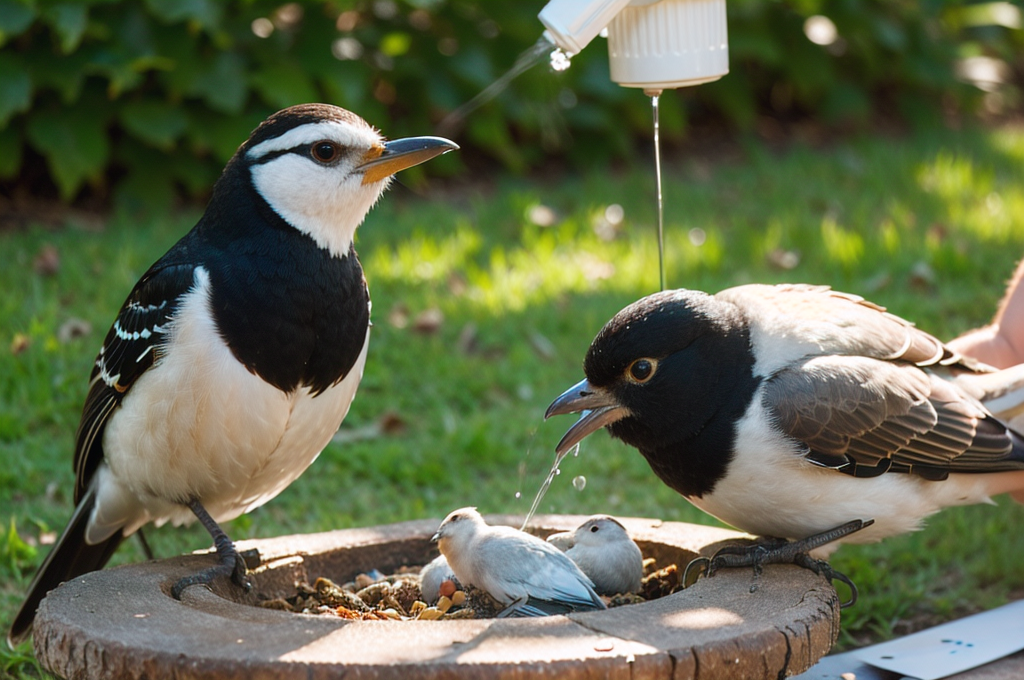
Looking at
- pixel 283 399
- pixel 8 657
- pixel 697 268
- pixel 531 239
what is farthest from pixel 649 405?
pixel 531 239

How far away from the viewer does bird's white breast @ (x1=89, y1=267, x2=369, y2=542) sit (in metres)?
3.49

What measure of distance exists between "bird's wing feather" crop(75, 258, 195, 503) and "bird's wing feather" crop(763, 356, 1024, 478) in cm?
188

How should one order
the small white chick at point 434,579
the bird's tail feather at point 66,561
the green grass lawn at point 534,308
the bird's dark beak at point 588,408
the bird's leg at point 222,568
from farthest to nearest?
1. the green grass lawn at point 534,308
2. the bird's tail feather at point 66,561
3. the small white chick at point 434,579
4. the bird's dark beak at point 588,408
5. the bird's leg at point 222,568

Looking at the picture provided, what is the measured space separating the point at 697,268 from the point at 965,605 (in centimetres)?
289

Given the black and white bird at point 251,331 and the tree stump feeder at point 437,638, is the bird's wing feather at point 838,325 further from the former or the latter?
the black and white bird at point 251,331

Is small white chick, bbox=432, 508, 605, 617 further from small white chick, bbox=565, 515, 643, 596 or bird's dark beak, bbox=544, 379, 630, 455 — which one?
bird's dark beak, bbox=544, 379, 630, 455

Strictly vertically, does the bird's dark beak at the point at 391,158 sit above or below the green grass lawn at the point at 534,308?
above

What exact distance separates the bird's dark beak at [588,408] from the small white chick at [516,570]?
32 centimetres

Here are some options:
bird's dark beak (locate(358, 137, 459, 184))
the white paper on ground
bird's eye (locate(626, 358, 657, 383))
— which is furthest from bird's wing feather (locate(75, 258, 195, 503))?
the white paper on ground

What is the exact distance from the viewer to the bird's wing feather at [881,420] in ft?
11.1

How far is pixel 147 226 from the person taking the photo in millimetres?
7473

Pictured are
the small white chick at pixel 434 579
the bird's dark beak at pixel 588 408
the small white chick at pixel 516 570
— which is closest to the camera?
the small white chick at pixel 516 570

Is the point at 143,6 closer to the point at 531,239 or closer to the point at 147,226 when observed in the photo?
the point at 147,226

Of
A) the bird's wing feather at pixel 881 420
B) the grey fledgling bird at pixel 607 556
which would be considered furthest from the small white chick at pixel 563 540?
the bird's wing feather at pixel 881 420
